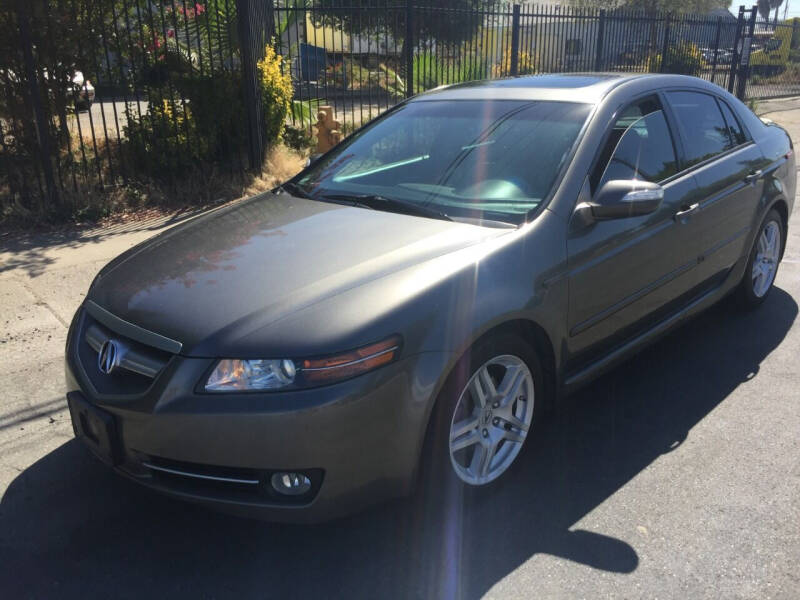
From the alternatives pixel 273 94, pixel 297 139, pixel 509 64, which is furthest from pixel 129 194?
pixel 509 64

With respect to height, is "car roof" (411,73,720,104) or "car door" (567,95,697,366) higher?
"car roof" (411,73,720,104)

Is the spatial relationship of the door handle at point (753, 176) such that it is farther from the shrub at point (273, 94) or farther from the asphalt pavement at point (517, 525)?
the shrub at point (273, 94)

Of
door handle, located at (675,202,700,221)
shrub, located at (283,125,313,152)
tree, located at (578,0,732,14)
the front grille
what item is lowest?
shrub, located at (283,125,313,152)

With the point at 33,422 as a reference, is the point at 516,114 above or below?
above

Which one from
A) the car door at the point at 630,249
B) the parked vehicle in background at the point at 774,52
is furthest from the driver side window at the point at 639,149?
the parked vehicle in background at the point at 774,52

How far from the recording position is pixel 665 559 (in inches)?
109

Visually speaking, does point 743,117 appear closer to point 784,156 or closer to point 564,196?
point 784,156

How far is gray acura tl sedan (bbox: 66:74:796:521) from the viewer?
2510 millimetres

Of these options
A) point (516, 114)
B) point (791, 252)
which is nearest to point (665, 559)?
point (516, 114)

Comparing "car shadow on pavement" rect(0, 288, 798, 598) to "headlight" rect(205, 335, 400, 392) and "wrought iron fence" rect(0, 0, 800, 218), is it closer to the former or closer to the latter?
"headlight" rect(205, 335, 400, 392)

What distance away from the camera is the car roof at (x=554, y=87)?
387 centimetres

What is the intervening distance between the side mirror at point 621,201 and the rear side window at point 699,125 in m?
0.98

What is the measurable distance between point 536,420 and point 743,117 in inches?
115

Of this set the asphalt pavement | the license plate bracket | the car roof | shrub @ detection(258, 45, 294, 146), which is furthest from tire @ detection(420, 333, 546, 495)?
shrub @ detection(258, 45, 294, 146)
